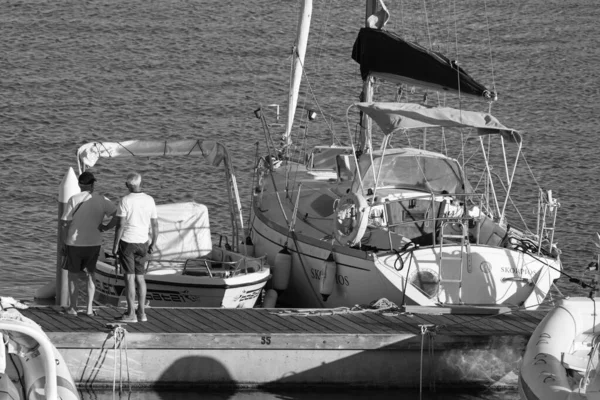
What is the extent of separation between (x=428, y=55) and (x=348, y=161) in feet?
5.84

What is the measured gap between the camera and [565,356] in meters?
13.4

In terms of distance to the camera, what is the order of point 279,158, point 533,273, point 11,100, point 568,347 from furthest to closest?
point 11,100 → point 279,158 → point 533,273 → point 568,347

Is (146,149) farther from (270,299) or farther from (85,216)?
(85,216)


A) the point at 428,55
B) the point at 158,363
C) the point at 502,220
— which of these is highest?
the point at 428,55

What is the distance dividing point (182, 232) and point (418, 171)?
3.22 meters

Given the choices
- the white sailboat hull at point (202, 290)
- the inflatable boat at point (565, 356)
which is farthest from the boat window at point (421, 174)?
the inflatable boat at point (565, 356)

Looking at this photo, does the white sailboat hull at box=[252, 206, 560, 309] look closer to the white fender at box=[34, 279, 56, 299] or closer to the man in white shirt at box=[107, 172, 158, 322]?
the man in white shirt at box=[107, 172, 158, 322]

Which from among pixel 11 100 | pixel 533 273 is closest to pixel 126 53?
pixel 11 100

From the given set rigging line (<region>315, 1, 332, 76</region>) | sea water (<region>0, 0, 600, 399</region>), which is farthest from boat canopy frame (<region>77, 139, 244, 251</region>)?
rigging line (<region>315, 1, 332, 76</region>)

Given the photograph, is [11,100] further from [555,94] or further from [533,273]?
[533,273]

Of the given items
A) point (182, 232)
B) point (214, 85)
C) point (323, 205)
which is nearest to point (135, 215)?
point (182, 232)

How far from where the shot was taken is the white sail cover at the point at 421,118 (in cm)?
1656

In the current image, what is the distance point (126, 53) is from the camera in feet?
104

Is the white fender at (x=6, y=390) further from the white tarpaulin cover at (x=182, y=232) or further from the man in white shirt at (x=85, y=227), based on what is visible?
the white tarpaulin cover at (x=182, y=232)
